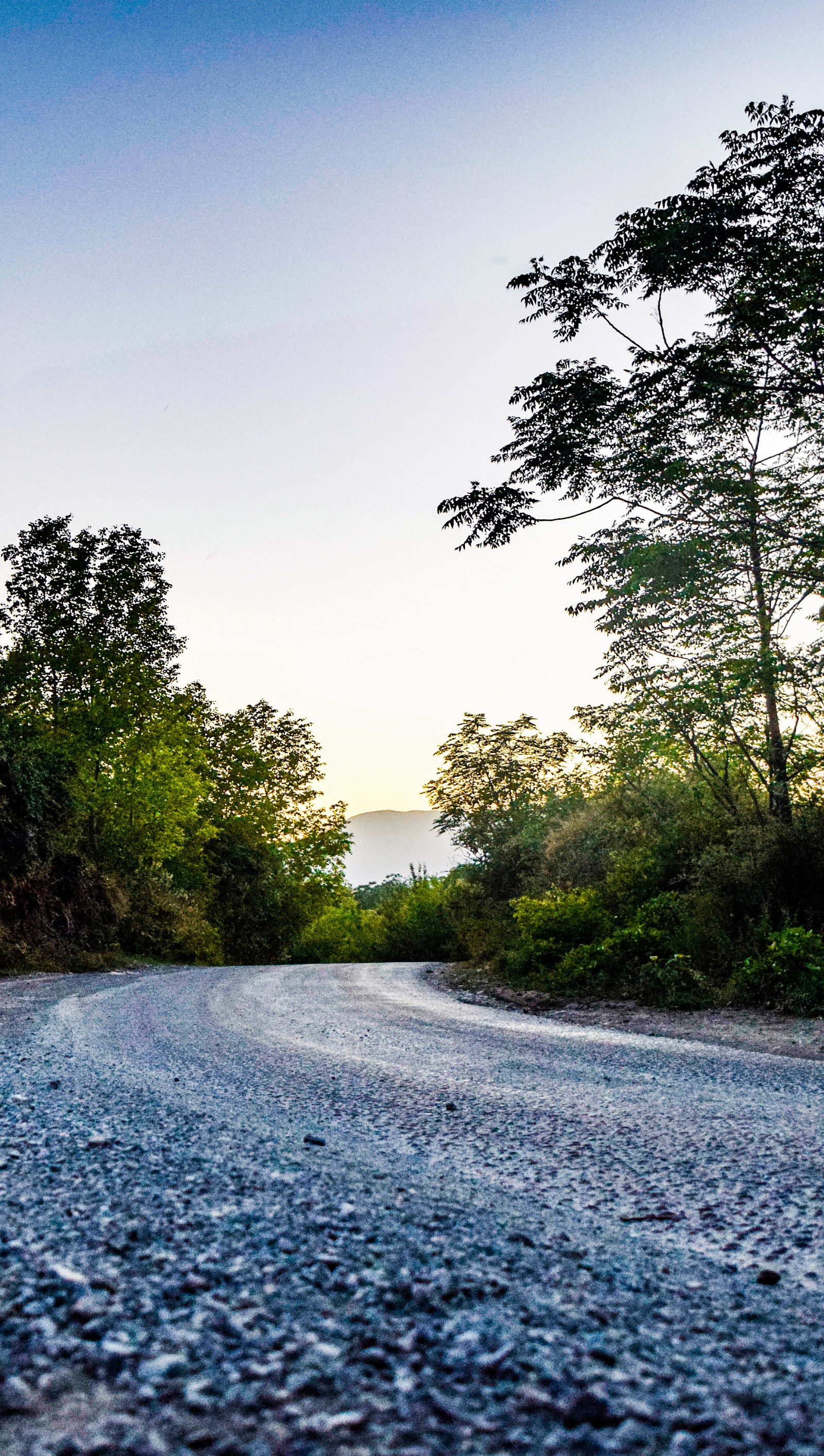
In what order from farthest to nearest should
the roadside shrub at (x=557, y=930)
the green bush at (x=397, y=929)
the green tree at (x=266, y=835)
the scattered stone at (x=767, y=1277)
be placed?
the green tree at (x=266, y=835), the green bush at (x=397, y=929), the roadside shrub at (x=557, y=930), the scattered stone at (x=767, y=1277)

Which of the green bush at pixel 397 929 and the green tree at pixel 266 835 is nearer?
the green bush at pixel 397 929

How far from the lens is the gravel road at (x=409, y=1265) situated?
134cm

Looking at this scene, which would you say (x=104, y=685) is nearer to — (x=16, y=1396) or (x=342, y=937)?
(x=342, y=937)

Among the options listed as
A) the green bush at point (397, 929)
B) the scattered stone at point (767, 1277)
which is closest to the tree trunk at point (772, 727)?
the scattered stone at point (767, 1277)

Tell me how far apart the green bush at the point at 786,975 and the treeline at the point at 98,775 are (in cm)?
1119

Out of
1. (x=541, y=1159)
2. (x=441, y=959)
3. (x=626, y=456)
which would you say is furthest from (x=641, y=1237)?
(x=441, y=959)

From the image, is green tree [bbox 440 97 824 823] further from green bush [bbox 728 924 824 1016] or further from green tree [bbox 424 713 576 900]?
green tree [bbox 424 713 576 900]

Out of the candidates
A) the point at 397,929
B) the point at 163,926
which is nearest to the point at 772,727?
the point at 397,929

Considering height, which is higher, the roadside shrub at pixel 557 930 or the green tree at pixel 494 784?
the green tree at pixel 494 784

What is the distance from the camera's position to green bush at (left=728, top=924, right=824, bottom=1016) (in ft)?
23.6

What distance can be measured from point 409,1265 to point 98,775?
1740 cm

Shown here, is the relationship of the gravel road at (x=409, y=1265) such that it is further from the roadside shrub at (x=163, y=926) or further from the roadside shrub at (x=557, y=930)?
the roadside shrub at (x=163, y=926)

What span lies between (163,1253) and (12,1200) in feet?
2.63

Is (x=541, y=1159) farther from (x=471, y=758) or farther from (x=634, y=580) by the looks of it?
(x=471, y=758)
